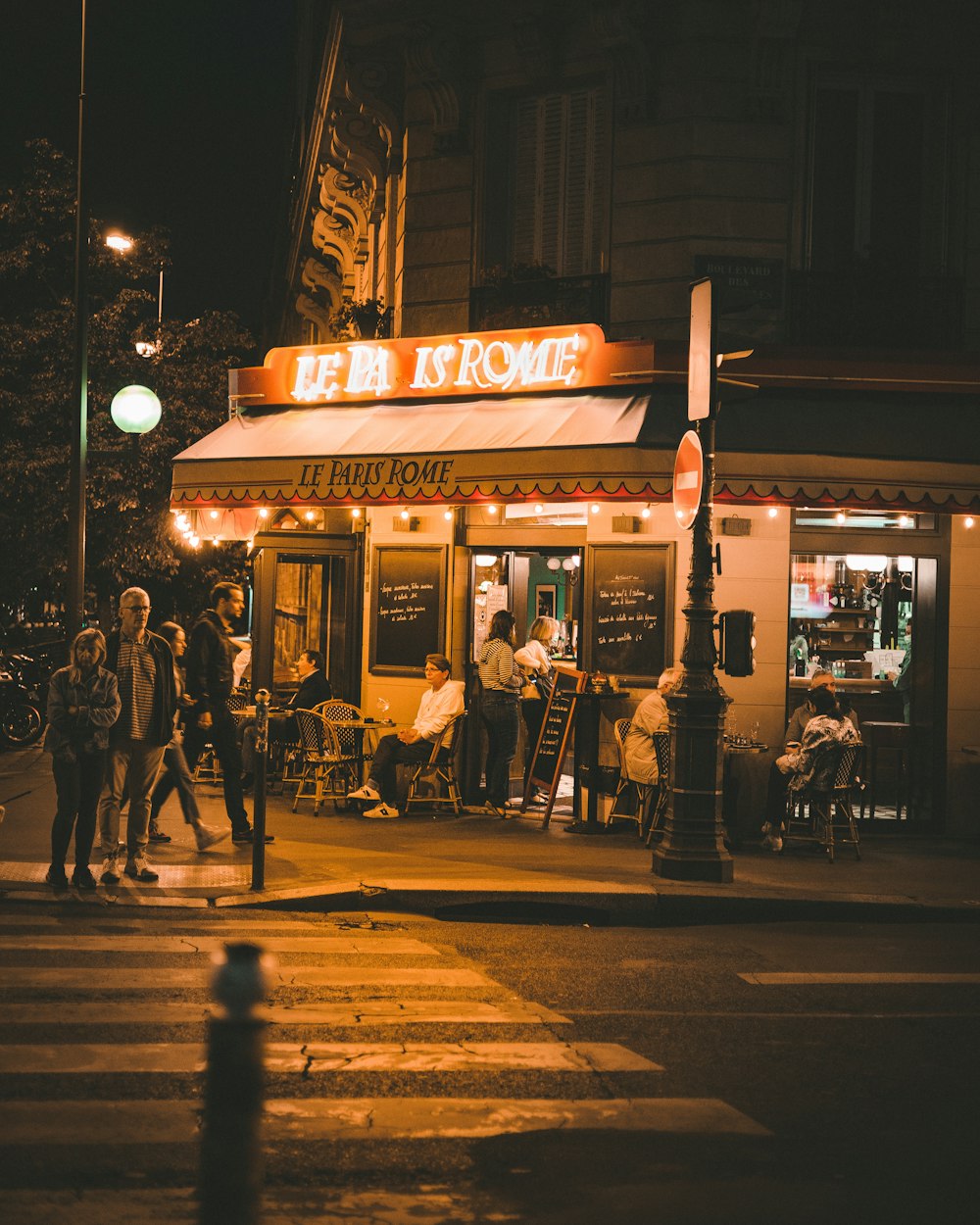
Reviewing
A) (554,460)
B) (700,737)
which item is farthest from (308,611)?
(700,737)

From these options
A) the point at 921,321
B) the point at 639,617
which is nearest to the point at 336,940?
the point at 639,617

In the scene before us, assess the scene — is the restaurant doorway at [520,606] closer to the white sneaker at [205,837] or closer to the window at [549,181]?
the window at [549,181]

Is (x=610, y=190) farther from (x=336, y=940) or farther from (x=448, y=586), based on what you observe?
(x=336, y=940)

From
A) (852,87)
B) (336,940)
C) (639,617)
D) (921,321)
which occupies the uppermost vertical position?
(852,87)

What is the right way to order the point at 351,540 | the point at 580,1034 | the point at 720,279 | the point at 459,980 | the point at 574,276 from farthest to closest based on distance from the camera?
the point at 351,540, the point at 574,276, the point at 720,279, the point at 459,980, the point at 580,1034

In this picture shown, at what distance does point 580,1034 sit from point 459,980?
46.4 inches

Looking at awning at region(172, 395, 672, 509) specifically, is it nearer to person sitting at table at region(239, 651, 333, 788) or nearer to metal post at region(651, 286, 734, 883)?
metal post at region(651, 286, 734, 883)

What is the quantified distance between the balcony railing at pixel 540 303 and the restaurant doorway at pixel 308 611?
2.92 m

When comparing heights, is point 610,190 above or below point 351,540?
above

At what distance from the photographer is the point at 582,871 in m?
10.7

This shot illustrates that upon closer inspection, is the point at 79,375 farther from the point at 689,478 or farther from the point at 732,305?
the point at 689,478

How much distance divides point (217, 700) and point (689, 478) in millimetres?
4189

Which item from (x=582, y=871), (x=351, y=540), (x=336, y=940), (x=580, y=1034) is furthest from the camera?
(x=351, y=540)

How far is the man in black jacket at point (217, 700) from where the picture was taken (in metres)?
11.6
